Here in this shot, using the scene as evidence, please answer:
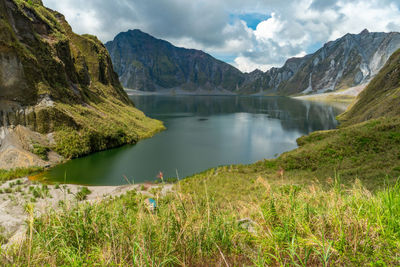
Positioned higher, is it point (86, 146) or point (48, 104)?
point (48, 104)

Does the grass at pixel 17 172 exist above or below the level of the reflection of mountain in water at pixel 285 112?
below

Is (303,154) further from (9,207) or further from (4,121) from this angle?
(4,121)

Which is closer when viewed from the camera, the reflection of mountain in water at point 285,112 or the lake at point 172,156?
the lake at point 172,156

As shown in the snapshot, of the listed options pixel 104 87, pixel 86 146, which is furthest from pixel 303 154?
pixel 104 87

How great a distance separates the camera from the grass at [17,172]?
798 inches

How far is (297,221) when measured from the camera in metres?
3.69

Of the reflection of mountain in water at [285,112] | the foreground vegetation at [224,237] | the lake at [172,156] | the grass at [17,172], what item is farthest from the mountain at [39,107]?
the reflection of mountain in water at [285,112]

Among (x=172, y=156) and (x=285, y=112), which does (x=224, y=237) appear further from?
(x=285, y=112)

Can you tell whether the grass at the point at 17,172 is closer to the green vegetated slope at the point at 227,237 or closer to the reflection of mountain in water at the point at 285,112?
the green vegetated slope at the point at 227,237

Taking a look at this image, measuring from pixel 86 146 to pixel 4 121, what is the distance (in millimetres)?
10071

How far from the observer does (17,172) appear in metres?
22.2

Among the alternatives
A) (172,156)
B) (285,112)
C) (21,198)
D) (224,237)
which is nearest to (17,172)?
(21,198)

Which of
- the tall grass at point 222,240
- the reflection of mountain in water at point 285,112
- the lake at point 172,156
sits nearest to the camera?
the tall grass at point 222,240

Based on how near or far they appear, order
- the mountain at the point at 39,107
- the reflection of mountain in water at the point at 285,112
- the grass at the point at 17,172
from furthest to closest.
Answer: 1. the reflection of mountain in water at the point at 285,112
2. the mountain at the point at 39,107
3. the grass at the point at 17,172
